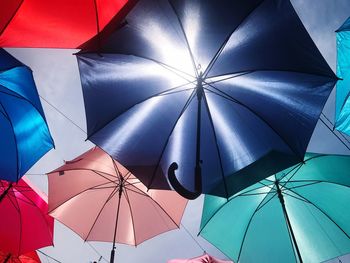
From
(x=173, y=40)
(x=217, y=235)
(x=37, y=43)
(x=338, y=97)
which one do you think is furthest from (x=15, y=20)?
(x=338, y=97)

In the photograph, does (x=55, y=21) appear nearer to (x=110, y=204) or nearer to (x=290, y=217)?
(x=110, y=204)

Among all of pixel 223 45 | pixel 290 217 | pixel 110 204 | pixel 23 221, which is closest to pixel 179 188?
pixel 223 45

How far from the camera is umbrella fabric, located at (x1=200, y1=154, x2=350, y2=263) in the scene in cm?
409

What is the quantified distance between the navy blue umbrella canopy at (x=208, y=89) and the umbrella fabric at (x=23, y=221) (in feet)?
8.96

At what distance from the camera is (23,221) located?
5.19 m

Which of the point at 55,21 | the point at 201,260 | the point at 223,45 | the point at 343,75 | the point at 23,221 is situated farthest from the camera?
the point at 23,221

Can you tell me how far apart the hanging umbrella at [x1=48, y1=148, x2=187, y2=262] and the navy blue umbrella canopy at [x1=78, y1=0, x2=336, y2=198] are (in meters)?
1.71

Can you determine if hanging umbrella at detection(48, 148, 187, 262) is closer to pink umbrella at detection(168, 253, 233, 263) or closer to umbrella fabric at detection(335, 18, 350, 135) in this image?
pink umbrella at detection(168, 253, 233, 263)

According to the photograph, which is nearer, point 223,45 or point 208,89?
point 223,45

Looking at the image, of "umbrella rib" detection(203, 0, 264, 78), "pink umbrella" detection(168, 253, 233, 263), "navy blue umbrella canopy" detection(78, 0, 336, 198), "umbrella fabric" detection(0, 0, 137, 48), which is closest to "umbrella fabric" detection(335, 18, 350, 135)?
"navy blue umbrella canopy" detection(78, 0, 336, 198)

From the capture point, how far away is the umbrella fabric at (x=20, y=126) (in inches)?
150

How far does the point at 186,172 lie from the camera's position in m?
3.79

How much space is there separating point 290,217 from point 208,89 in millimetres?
2438

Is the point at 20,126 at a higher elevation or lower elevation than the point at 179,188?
higher
